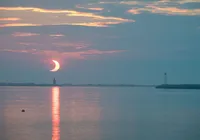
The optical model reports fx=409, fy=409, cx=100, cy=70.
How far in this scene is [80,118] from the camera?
3111 cm

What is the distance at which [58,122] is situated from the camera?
94.5 feet

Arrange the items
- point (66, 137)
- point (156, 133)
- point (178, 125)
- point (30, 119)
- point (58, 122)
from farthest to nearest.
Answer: point (30, 119)
point (58, 122)
point (178, 125)
point (156, 133)
point (66, 137)

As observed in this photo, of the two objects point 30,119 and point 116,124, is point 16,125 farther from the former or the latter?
point 116,124

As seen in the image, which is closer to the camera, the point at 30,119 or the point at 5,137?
the point at 5,137

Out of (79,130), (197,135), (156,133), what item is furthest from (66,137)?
(197,135)

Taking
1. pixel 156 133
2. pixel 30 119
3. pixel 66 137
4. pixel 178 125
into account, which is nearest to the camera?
pixel 66 137

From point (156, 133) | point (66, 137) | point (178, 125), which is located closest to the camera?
point (66, 137)

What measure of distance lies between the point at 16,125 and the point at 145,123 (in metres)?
8.71

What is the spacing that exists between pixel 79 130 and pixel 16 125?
17.0 ft

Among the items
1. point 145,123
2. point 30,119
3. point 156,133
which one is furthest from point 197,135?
point 30,119

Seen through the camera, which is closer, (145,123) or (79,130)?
(79,130)

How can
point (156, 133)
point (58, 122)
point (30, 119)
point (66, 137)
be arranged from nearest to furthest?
point (66, 137), point (156, 133), point (58, 122), point (30, 119)

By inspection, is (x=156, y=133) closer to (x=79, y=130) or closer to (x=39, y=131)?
(x=79, y=130)

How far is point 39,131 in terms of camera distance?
2394 cm
